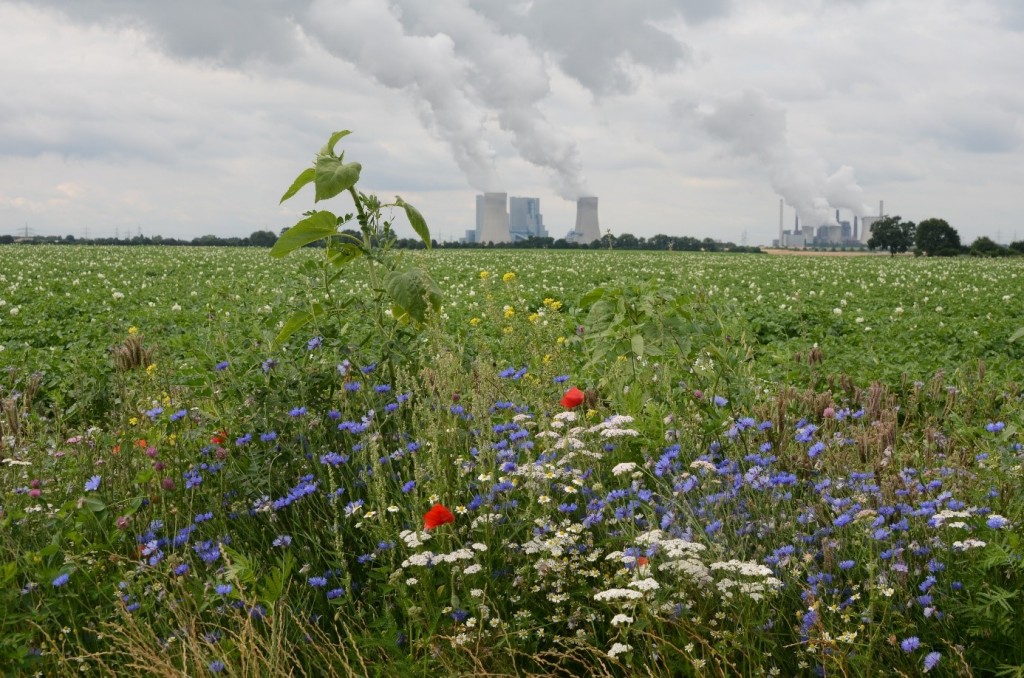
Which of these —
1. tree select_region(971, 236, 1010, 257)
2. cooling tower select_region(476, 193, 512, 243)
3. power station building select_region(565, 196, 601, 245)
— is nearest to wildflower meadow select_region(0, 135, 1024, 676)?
tree select_region(971, 236, 1010, 257)

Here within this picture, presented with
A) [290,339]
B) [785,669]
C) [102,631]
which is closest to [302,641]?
[102,631]

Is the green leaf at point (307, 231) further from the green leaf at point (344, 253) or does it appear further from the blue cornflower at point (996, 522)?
the blue cornflower at point (996, 522)

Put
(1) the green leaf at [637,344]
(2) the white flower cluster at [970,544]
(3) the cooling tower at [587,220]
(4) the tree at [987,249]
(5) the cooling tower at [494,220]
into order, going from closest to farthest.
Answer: (2) the white flower cluster at [970,544], (1) the green leaf at [637,344], (4) the tree at [987,249], (5) the cooling tower at [494,220], (3) the cooling tower at [587,220]

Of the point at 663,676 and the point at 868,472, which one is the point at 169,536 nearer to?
the point at 663,676

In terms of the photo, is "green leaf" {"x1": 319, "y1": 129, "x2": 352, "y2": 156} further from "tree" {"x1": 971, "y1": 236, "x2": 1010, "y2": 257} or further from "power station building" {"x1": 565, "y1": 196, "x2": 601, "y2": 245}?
"power station building" {"x1": 565, "y1": 196, "x2": 601, "y2": 245}

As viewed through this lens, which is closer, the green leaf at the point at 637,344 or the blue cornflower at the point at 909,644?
the blue cornflower at the point at 909,644

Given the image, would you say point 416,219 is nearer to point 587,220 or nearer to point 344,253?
point 344,253

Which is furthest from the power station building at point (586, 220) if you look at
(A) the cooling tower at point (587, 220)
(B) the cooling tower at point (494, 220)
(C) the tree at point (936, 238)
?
(C) the tree at point (936, 238)
